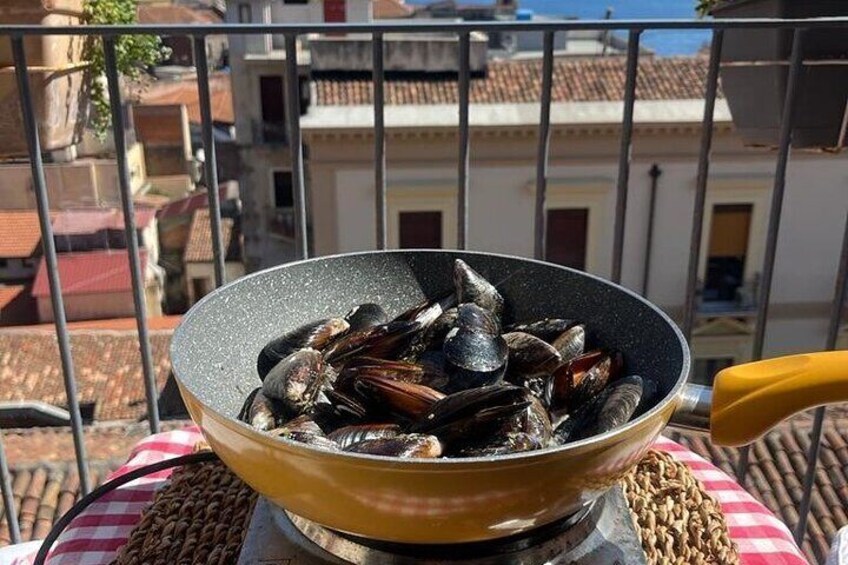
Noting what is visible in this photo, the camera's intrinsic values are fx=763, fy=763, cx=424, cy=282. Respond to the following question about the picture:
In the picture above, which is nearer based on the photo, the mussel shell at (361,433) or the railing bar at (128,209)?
the mussel shell at (361,433)

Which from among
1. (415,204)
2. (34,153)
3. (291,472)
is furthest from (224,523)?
(415,204)

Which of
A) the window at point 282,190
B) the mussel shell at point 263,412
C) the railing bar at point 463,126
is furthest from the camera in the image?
the window at point 282,190

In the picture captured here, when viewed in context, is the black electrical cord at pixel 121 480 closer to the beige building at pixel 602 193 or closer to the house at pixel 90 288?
the beige building at pixel 602 193

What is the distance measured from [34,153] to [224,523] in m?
0.75

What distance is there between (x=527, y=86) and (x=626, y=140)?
9.03m

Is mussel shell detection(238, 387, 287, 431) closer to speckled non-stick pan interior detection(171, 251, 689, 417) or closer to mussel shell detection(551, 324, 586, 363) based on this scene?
speckled non-stick pan interior detection(171, 251, 689, 417)

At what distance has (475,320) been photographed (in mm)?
580

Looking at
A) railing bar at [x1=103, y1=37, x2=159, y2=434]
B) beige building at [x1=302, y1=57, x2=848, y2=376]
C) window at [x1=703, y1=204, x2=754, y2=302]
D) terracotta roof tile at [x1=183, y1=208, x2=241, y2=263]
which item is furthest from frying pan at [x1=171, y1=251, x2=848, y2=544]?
terracotta roof tile at [x1=183, y1=208, x2=241, y2=263]

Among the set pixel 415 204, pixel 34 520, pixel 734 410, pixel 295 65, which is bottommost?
pixel 415 204

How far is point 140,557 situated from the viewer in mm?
570

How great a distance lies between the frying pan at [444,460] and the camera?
41 centimetres

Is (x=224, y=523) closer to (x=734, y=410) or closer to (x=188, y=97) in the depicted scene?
(x=734, y=410)

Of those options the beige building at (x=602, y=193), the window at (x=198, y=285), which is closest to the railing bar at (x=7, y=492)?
the beige building at (x=602, y=193)

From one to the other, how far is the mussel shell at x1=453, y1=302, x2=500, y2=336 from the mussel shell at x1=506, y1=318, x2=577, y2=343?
3 cm
